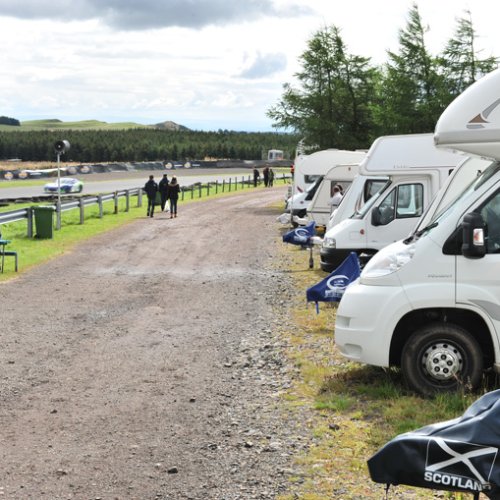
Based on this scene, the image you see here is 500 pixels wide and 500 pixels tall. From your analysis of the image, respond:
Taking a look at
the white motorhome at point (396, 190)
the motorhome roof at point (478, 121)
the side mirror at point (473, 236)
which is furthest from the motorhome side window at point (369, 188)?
the side mirror at point (473, 236)

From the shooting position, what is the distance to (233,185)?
68562 mm

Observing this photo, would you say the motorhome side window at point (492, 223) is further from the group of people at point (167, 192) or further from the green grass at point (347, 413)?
the group of people at point (167, 192)

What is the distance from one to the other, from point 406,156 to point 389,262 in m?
7.84

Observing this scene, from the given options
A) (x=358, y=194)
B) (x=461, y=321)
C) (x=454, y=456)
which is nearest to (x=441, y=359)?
(x=461, y=321)

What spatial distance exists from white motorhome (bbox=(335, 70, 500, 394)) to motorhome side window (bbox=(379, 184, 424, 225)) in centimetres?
744

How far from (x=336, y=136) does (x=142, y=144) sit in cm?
7813

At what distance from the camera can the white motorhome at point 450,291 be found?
27.7 feet

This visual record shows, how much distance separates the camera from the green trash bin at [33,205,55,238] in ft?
82.8

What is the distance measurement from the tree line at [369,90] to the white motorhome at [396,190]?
19689 millimetres

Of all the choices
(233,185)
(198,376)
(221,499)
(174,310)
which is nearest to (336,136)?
(233,185)

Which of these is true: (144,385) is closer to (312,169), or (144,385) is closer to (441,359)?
(441,359)

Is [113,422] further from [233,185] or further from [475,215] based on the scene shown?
[233,185]

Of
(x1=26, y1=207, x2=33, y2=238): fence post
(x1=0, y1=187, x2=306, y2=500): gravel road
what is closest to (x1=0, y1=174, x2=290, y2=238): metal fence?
(x1=26, y1=207, x2=33, y2=238): fence post

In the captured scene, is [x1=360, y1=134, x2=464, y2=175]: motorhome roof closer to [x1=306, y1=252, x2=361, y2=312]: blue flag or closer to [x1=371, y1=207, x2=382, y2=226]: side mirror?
[x1=371, y1=207, x2=382, y2=226]: side mirror
